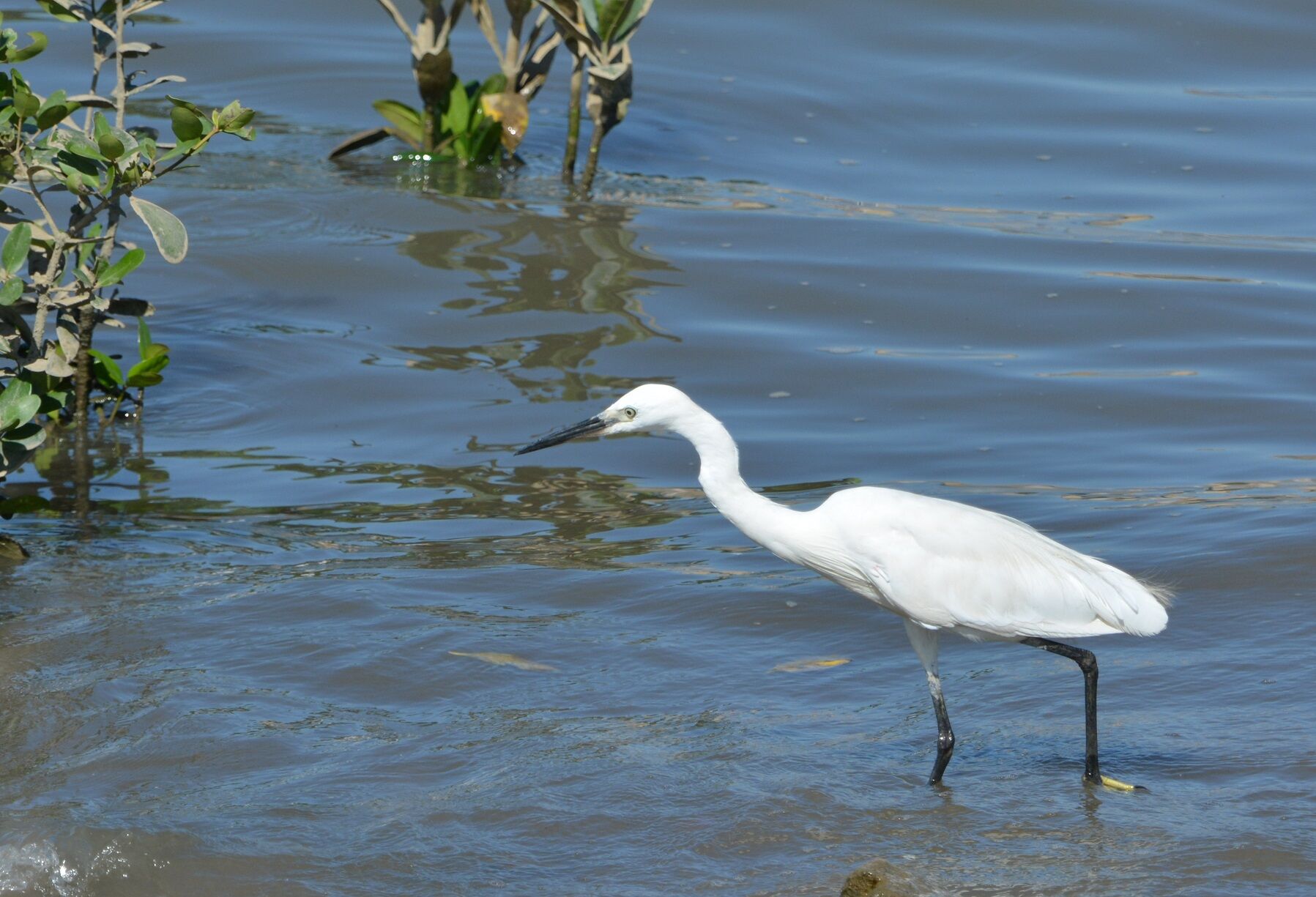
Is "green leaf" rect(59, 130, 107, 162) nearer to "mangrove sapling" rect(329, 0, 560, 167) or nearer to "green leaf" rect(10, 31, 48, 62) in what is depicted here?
"green leaf" rect(10, 31, 48, 62)

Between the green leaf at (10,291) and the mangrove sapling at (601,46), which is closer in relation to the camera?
the green leaf at (10,291)

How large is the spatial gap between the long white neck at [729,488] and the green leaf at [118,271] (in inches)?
112

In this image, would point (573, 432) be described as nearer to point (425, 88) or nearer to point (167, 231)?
point (167, 231)

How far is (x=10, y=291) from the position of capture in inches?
210

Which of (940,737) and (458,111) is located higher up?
(458,111)

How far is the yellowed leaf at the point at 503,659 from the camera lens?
4.98 metres

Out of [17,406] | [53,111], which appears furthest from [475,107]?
[17,406]

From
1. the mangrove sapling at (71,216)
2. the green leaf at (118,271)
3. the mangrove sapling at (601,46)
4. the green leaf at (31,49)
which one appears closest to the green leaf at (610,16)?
the mangrove sapling at (601,46)

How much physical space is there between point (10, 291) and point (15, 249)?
16cm

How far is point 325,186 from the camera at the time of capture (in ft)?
33.1

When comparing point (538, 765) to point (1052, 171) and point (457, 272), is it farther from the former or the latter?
point (1052, 171)

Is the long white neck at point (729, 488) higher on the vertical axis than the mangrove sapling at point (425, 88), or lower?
lower

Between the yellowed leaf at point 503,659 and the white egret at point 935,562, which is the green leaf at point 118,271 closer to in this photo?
the yellowed leaf at point 503,659

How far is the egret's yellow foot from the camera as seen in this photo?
418 cm
